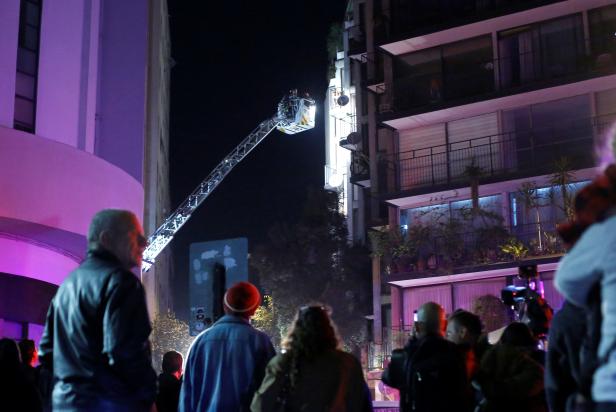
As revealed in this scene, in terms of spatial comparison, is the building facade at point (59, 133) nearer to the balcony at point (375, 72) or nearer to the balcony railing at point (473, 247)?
the balcony railing at point (473, 247)

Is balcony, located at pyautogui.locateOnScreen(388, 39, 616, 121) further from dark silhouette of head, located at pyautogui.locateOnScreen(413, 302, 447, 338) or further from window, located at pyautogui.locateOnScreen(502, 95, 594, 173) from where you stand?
dark silhouette of head, located at pyautogui.locateOnScreen(413, 302, 447, 338)

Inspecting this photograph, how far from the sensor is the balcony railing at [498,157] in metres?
31.2

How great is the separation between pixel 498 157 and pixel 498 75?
2.87 meters

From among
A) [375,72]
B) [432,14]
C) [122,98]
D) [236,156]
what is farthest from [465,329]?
[236,156]

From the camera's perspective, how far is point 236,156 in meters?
53.5

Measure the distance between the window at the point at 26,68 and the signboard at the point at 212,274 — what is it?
491 inches

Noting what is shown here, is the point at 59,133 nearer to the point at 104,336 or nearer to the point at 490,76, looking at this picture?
the point at 490,76

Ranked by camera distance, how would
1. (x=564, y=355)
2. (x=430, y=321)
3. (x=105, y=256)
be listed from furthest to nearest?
(x=430, y=321) → (x=105, y=256) → (x=564, y=355)

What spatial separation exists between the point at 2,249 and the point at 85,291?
53.4ft

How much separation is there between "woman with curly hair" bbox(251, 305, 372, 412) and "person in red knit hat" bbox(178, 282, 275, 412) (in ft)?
2.64

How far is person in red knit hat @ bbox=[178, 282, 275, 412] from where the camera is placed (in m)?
7.74

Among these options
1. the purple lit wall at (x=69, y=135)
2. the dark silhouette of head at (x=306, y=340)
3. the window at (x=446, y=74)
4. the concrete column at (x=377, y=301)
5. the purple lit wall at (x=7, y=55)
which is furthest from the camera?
the concrete column at (x=377, y=301)

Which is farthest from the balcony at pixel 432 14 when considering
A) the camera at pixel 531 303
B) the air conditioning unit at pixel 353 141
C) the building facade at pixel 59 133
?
the camera at pixel 531 303

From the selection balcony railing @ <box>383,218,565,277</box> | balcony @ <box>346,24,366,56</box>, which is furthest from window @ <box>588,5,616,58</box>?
balcony @ <box>346,24,366,56</box>
